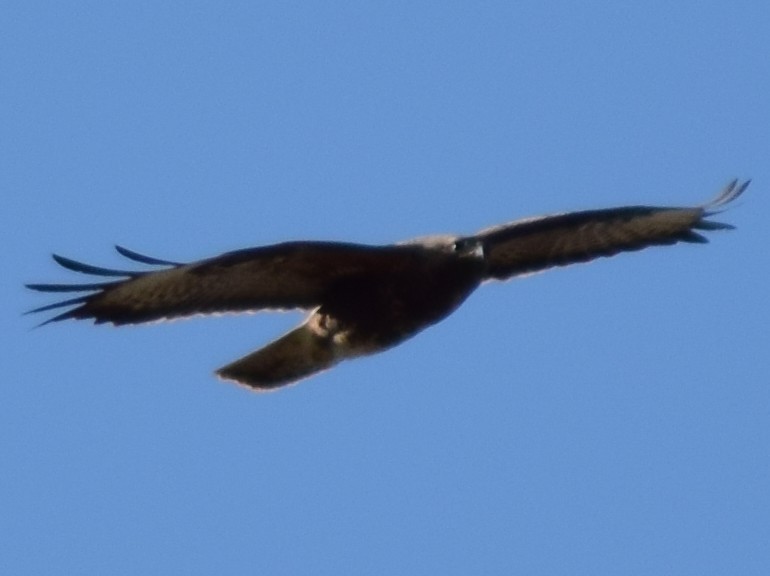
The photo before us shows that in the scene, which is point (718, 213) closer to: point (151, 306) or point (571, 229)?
point (571, 229)

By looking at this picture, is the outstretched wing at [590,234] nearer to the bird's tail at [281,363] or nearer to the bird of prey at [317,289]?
the bird of prey at [317,289]

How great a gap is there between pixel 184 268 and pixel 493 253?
193 cm

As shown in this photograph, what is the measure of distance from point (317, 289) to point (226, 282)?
51 centimetres

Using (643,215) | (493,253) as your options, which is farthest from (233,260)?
(643,215)

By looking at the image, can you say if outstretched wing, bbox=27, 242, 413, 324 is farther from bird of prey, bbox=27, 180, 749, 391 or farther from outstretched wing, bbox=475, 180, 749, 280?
outstretched wing, bbox=475, 180, 749, 280

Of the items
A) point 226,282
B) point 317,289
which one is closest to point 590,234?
point 317,289

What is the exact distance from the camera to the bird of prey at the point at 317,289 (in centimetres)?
1017

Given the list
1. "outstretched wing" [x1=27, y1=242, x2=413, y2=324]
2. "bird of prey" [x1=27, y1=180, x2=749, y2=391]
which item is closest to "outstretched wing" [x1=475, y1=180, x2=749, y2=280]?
"bird of prey" [x1=27, y1=180, x2=749, y2=391]

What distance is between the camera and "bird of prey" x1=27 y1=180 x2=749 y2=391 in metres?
10.2

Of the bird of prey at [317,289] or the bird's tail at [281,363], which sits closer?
the bird of prey at [317,289]

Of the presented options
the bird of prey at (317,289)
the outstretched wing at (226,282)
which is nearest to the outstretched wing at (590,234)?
the bird of prey at (317,289)

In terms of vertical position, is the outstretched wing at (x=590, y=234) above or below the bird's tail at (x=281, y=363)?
above

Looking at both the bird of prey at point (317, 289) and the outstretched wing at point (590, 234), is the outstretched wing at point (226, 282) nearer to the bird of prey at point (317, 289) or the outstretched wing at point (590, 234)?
the bird of prey at point (317, 289)

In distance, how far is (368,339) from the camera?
10562 mm
